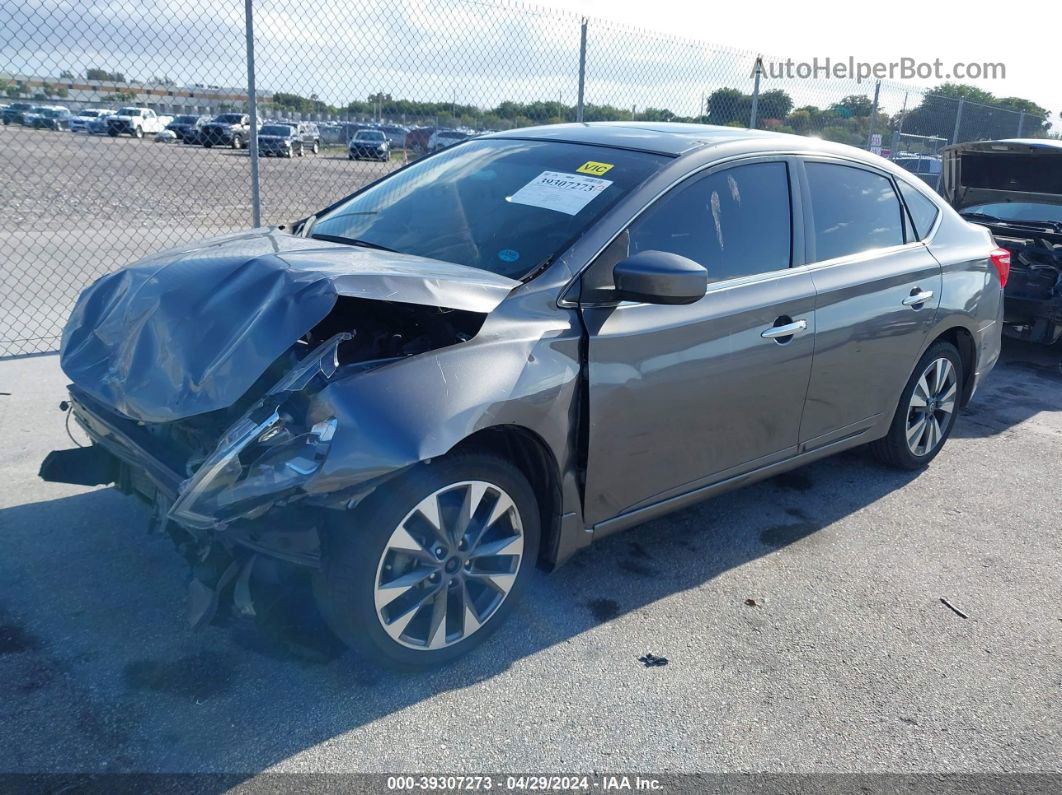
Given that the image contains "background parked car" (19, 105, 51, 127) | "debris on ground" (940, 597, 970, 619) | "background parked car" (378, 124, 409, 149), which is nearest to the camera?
"debris on ground" (940, 597, 970, 619)

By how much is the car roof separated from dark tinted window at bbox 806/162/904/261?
13 cm

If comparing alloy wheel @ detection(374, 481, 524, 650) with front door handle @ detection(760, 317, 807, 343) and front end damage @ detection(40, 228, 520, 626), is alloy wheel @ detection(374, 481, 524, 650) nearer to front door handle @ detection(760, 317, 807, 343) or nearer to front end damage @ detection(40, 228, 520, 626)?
front end damage @ detection(40, 228, 520, 626)

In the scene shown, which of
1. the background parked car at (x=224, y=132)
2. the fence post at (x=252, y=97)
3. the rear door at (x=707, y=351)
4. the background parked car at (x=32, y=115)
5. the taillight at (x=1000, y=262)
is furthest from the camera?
the background parked car at (x=224, y=132)

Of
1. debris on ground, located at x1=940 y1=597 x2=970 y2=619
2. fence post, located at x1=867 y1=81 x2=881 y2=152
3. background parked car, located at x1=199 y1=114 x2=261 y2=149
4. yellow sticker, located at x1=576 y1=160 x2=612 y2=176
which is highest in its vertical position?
fence post, located at x1=867 y1=81 x2=881 y2=152

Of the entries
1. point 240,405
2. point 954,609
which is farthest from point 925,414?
point 240,405

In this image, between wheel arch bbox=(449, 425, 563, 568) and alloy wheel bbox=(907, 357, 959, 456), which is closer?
wheel arch bbox=(449, 425, 563, 568)

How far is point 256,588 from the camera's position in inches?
109

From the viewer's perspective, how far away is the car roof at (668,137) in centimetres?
381

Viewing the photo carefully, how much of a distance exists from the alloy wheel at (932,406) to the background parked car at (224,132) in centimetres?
639

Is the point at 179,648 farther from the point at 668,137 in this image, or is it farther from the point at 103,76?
the point at 103,76

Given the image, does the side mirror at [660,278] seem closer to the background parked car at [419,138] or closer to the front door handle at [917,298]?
the front door handle at [917,298]

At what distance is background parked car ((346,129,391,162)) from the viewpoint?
10.6 m

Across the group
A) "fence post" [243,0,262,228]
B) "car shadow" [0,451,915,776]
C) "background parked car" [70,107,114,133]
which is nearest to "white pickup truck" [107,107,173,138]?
"background parked car" [70,107,114,133]

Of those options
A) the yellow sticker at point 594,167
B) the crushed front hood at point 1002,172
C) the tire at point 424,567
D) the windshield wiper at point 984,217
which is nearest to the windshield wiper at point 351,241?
the yellow sticker at point 594,167
